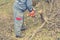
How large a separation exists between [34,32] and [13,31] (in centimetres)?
56

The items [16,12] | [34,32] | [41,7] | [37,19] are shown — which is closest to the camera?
[16,12]

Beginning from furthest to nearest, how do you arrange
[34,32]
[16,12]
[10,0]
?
[10,0], [34,32], [16,12]

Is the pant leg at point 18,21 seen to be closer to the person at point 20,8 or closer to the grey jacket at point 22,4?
the person at point 20,8

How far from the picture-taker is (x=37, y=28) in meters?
5.99

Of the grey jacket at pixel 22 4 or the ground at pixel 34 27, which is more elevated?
the grey jacket at pixel 22 4

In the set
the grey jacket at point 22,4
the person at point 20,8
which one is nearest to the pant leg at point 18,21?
the person at point 20,8

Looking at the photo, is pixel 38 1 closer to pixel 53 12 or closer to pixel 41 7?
pixel 41 7

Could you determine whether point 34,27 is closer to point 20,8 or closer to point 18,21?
point 18,21

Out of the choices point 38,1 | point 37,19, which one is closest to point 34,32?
point 37,19

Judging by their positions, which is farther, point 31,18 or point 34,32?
point 31,18

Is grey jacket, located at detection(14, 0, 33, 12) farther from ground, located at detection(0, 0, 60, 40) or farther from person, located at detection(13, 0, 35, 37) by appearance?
ground, located at detection(0, 0, 60, 40)

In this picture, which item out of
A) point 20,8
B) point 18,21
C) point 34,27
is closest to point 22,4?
point 20,8

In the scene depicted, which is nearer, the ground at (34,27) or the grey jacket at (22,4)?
the grey jacket at (22,4)

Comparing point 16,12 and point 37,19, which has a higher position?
point 16,12
